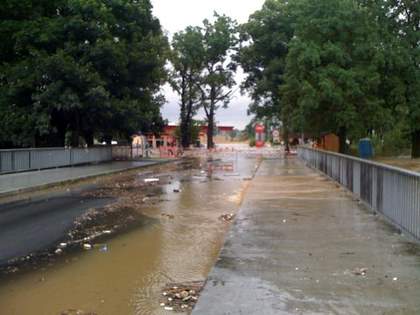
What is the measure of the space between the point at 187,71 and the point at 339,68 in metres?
53.9

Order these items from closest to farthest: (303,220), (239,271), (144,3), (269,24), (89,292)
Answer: (89,292) → (239,271) → (303,220) → (144,3) → (269,24)

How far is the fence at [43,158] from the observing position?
26331 millimetres

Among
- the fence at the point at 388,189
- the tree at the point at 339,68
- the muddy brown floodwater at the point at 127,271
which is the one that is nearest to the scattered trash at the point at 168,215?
→ the muddy brown floodwater at the point at 127,271

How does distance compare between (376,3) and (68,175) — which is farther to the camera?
(376,3)

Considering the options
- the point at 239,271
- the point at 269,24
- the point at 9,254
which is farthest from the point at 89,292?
the point at 269,24

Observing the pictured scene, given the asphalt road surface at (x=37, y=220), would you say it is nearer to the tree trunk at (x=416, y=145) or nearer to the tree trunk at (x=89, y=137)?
the tree trunk at (x=89, y=137)

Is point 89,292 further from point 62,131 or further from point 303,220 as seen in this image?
Answer: point 62,131

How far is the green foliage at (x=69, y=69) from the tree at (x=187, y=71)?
40.8m

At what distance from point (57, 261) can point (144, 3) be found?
3565cm

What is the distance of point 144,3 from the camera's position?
4212 centimetres

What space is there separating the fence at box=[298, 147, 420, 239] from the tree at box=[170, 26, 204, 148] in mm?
65654

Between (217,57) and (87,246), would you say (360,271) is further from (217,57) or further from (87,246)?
(217,57)

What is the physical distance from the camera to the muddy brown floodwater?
656 centimetres

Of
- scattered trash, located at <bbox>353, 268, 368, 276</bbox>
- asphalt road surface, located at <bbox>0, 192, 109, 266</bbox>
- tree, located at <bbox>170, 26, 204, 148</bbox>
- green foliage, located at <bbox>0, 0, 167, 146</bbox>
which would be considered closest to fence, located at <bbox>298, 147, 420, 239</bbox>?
scattered trash, located at <bbox>353, 268, 368, 276</bbox>
